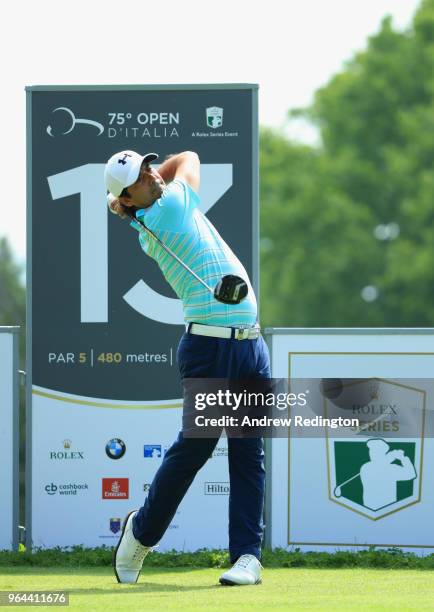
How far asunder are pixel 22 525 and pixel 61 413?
0.86 metres

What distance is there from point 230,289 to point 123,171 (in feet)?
2.69

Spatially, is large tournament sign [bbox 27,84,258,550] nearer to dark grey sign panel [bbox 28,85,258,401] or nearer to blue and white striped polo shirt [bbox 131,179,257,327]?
dark grey sign panel [bbox 28,85,258,401]

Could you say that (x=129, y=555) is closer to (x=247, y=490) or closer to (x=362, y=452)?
(x=247, y=490)

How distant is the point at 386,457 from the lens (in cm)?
932

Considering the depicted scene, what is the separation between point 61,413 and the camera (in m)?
9.59

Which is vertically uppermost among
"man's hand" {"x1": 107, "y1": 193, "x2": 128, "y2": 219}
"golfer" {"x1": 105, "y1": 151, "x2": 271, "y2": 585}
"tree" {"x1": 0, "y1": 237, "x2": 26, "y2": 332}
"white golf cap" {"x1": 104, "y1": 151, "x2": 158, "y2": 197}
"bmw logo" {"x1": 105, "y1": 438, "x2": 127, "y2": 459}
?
"white golf cap" {"x1": 104, "y1": 151, "x2": 158, "y2": 197}

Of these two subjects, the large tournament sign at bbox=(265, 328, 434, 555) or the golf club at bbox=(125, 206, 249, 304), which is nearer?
the golf club at bbox=(125, 206, 249, 304)

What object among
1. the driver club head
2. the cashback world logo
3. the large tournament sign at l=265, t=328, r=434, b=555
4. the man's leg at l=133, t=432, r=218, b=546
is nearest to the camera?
the driver club head

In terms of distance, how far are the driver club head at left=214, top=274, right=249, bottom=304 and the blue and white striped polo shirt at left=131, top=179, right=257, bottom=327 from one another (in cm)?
13

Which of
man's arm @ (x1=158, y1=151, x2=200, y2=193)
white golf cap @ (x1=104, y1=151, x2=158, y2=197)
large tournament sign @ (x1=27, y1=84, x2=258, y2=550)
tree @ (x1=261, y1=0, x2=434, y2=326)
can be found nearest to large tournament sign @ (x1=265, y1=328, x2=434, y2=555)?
large tournament sign @ (x1=27, y1=84, x2=258, y2=550)

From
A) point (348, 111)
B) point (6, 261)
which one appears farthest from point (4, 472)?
point (6, 261)

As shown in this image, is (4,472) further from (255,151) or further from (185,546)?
(255,151)

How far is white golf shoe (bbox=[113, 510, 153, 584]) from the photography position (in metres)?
7.57

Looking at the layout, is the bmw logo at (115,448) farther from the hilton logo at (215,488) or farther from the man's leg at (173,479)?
the man's leg at (173,479)
